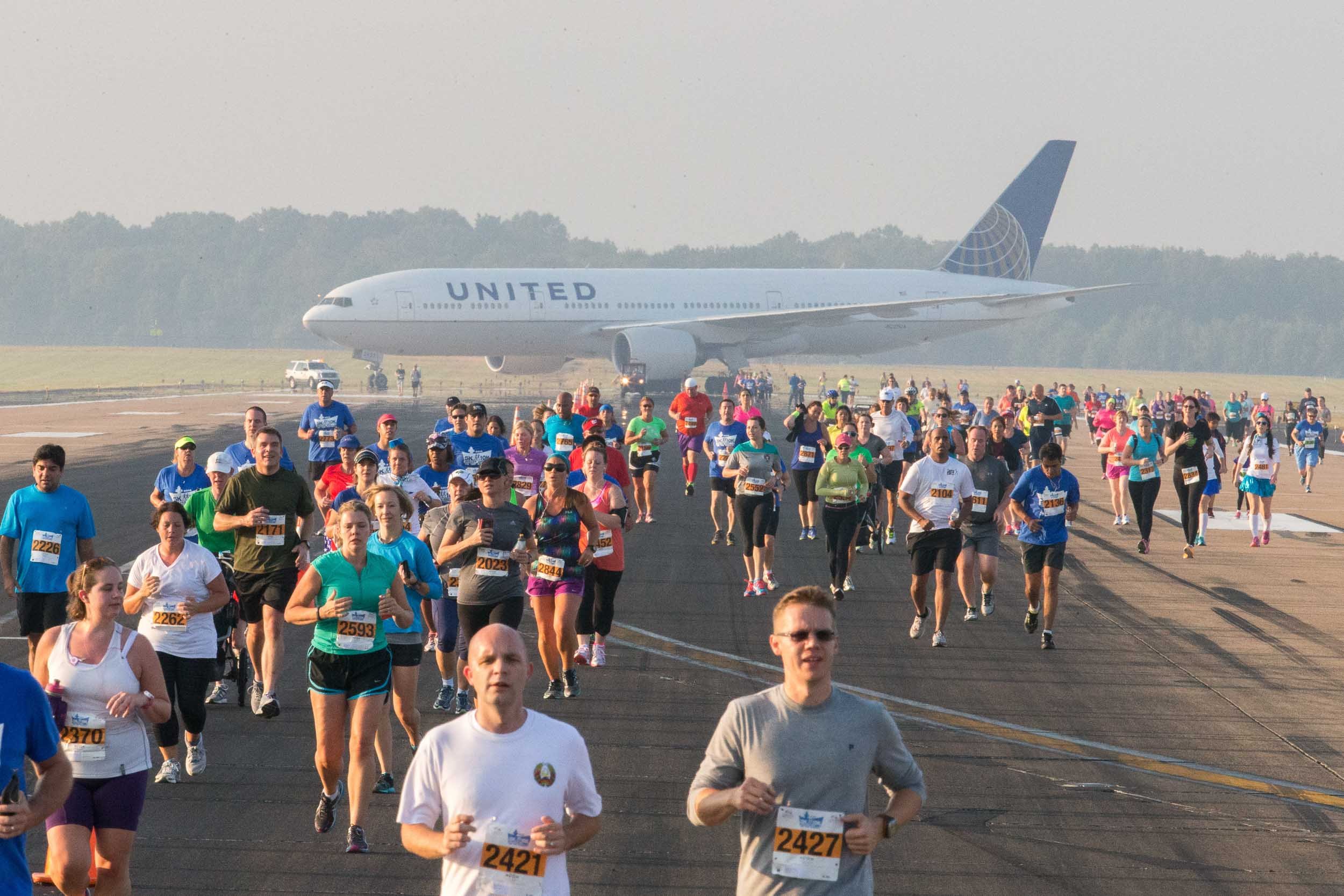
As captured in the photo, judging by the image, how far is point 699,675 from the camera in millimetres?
11148

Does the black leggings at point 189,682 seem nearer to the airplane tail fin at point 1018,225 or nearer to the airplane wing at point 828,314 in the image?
the airplane wing at point 828,314

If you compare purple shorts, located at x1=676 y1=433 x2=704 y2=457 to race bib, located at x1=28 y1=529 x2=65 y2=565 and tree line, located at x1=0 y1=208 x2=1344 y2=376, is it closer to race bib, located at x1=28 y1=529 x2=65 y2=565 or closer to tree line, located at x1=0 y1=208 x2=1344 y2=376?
race bib, located at x1=28 y1=529 x2=65 y2=565

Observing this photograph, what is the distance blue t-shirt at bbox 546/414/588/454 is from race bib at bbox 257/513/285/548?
7.55 meters

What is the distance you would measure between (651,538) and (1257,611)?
797 centimetres

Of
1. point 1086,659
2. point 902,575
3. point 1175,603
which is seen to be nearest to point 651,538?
point 902,575

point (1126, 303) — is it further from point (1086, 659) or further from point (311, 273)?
point (1086, 659)

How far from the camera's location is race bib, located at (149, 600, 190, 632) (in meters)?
8.12

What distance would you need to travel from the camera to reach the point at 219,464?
34.7 feet

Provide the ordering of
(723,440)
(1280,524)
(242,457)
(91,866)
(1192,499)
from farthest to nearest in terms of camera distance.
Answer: (1280,524) → (1192,499) → (723,440) → (242,457) → (91,866)

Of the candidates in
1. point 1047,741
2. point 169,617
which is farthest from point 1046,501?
point 169,617

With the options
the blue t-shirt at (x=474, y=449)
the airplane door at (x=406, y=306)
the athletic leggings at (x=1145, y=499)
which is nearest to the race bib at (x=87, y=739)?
the blue t-shirt at (x=474, y=449)

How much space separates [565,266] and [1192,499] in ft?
592

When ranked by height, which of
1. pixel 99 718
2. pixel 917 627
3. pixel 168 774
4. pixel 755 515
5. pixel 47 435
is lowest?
pixel 47 435

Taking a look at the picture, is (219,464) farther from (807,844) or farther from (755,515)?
(807,844)
